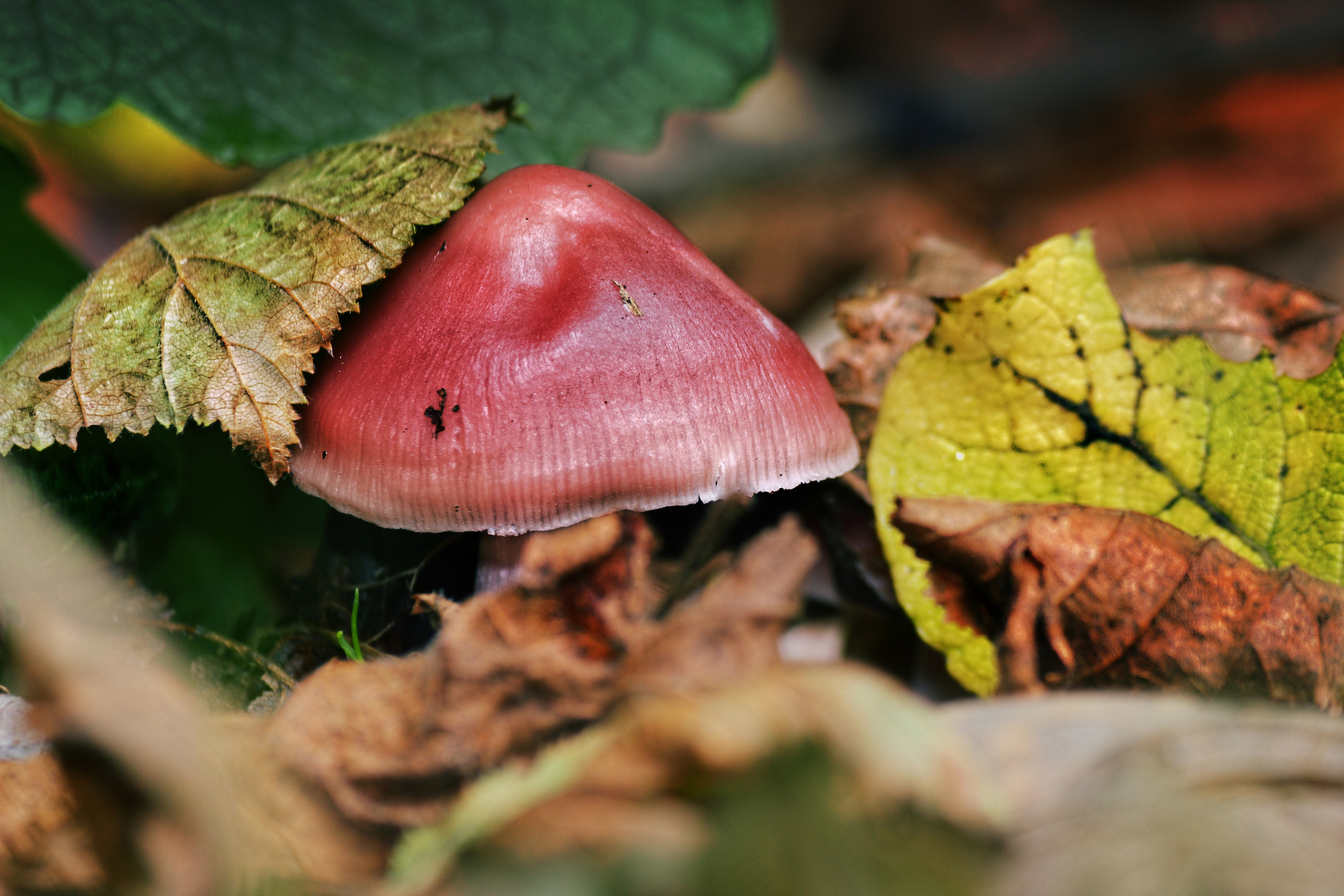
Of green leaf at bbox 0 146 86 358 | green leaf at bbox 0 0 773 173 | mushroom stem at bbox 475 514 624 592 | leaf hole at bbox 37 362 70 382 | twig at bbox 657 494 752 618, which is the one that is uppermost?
green leaf at bbox 0 0 773 173

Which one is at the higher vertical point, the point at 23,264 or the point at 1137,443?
the point at 23,264

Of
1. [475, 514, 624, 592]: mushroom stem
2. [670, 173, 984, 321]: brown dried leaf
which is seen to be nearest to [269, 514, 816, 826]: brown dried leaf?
[475, 514, 624, 592]: mushroom stem

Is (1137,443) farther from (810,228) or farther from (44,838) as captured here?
(810,228)

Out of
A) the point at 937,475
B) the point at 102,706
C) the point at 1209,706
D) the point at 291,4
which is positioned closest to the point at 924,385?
the point at 937,475

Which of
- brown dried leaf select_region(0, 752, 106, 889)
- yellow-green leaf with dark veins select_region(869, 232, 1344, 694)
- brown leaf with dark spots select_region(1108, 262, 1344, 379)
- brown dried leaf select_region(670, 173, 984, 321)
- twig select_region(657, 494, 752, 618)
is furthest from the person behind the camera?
brown dried leaf select_region(670, 173, 984, 321)

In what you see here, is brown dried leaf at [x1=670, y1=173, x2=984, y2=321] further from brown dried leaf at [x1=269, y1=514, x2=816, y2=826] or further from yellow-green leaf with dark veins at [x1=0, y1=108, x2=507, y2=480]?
brown dried leaf at [x1=269, y1=514, x2=816, y2=826]

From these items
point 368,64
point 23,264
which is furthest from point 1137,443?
point 23,264

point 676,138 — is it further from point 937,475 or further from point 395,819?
point 395,819
